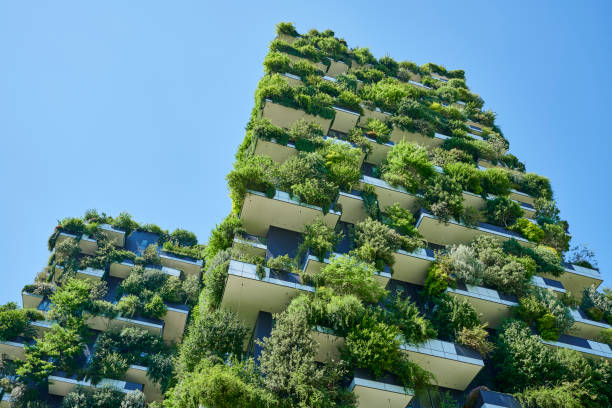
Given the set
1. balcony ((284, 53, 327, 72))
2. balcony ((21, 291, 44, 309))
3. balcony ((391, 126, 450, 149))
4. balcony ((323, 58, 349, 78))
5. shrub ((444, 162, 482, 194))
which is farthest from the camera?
balcony ((323, 58, 349, 78))

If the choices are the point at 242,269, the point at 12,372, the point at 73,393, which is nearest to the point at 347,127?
the point at 242,269

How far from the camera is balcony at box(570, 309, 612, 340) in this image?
902 inches

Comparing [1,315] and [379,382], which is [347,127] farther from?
[1,315]

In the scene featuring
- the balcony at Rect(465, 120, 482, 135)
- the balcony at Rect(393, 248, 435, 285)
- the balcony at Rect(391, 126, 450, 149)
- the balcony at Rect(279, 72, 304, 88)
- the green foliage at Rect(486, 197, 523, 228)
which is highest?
the balcony at Rect(465, 120, 482, 135)

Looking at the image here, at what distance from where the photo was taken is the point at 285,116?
29.7m

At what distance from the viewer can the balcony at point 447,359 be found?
1838 centimetres

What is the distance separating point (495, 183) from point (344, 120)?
1033 cm

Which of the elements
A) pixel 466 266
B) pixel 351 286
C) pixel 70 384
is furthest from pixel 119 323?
pixel 466 266

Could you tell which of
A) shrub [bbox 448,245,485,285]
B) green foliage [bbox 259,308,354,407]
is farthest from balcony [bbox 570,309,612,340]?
green foliage [bbox 259,308,354,407]

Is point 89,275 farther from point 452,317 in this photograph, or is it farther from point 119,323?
point 452,317

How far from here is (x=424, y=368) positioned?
18859 mm

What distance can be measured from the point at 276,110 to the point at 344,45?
1689 cm

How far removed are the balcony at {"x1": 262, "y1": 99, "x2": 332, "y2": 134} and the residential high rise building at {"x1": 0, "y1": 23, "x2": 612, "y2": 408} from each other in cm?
9

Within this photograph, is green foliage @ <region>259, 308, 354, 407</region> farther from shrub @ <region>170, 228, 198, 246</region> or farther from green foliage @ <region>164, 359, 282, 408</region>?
shrub @ <region>170, 228, 198, 246</region>
